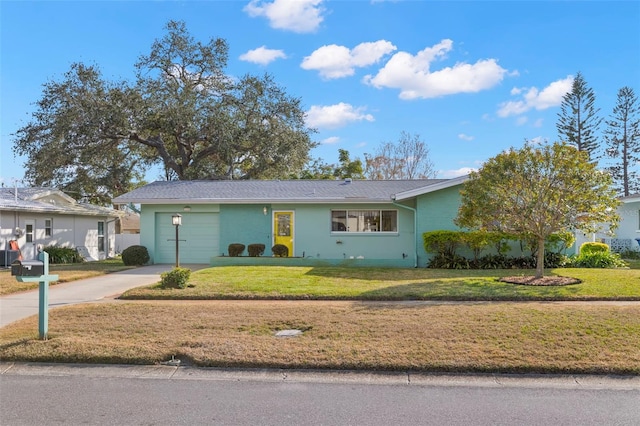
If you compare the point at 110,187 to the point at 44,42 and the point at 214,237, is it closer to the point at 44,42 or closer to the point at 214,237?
the point at 214,237

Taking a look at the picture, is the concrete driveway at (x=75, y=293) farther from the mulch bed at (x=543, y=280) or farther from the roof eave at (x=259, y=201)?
the mulch bed at (x=543, y=280)

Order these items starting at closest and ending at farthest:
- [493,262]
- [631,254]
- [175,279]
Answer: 1. [175,279]
2. [493,262]
3. [631,254]

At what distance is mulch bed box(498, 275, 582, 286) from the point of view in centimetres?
1115

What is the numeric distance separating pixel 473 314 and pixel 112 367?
17.7 ft

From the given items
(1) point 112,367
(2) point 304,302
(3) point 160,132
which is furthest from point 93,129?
(1) point 112,367

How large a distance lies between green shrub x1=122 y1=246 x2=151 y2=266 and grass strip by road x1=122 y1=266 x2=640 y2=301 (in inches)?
220

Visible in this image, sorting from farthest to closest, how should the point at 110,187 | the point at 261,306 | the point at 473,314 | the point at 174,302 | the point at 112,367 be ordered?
the point at 110,187
the point at 174,302
the point at 261,306
the point at 473,314
the point at 112,367

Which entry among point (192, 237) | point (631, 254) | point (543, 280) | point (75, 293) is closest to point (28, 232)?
point (192, 237)

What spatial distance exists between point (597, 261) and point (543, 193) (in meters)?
5.20

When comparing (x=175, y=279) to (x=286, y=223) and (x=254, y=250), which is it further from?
(x=286, y=223)

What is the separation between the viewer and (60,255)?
20.2m

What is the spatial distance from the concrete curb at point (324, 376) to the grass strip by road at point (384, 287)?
4.10m

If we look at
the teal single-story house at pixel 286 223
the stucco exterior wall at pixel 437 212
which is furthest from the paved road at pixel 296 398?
the teal single-story house at pixel 286 223

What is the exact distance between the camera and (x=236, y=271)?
13.5 meters
